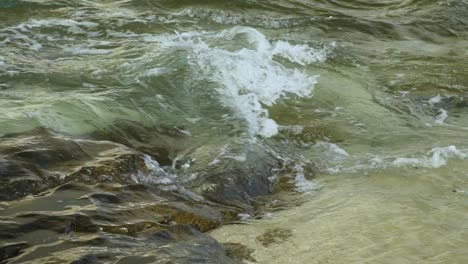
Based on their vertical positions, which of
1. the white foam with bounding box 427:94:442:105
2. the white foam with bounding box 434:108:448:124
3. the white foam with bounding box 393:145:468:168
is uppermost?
the white foam with bounding box 393:145:468:168

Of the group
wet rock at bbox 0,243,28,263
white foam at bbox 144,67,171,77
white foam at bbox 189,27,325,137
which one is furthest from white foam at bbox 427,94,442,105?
wet rock at bbox 0,243,28,263

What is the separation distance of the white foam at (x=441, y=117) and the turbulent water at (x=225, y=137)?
0.04 ft

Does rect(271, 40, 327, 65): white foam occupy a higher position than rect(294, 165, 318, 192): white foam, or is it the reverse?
rect(271, 40, 327, 65): white foam

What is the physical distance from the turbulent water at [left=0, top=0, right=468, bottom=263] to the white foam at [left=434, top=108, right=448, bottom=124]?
0.01 m

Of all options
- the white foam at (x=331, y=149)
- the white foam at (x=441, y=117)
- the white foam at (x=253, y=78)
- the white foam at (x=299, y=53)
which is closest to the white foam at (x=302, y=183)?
the white foam at (x=331, y=149)

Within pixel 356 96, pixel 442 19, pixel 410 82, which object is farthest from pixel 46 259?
pixel 442 19

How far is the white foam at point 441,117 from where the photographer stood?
6305mm

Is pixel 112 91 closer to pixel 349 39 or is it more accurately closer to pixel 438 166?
pixel 438 166

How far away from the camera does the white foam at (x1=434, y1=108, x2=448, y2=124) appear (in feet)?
20.7

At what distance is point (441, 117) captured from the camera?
642 centimetres

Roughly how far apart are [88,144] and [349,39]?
4.92 m

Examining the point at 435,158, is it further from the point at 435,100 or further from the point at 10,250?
the point at 10,250

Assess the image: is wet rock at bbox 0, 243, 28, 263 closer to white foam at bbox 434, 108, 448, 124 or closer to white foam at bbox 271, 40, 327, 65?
white foam at bbox 434, 108, 448, 124

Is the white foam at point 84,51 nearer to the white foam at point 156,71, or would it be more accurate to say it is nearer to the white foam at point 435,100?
the white foam at point 156,71
